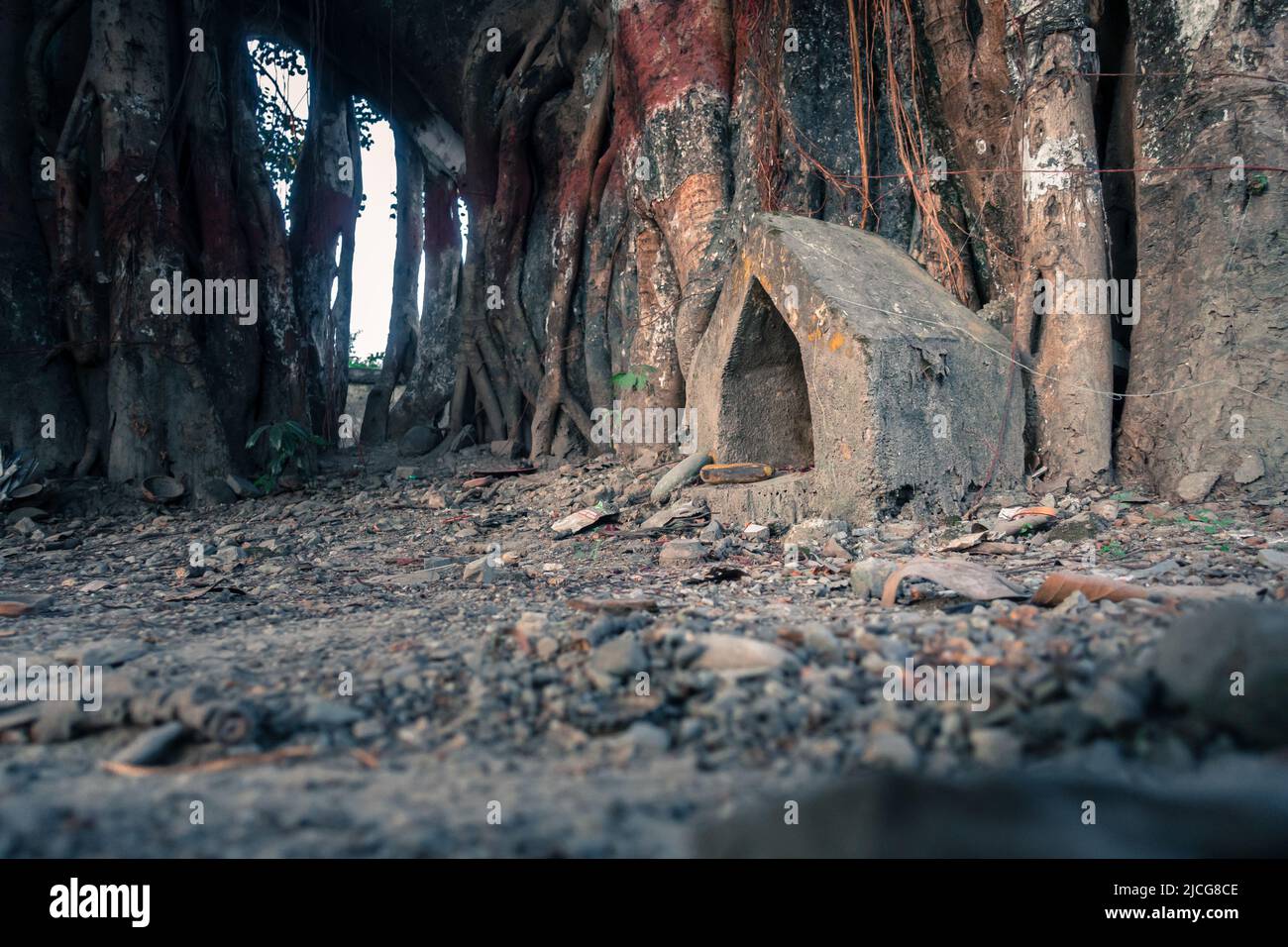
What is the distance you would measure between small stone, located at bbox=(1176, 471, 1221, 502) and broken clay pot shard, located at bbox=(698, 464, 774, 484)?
1918mm

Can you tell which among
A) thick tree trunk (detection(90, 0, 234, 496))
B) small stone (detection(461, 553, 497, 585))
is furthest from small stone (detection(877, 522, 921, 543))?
thick tree trunk (detection(90, 0, 234, 496))

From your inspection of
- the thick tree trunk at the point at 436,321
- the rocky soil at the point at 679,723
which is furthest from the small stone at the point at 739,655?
the thick tree trunk at the point at 436,321

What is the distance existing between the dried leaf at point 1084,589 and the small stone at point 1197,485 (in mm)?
1718

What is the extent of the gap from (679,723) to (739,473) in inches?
116

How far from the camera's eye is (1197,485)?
400cm

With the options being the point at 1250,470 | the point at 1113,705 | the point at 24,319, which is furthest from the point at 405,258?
the point at 1113,705

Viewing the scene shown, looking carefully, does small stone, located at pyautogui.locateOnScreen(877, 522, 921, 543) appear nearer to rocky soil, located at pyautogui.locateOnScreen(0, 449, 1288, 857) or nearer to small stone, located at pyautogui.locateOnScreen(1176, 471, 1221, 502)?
rocky soil, located at pyautogui.locateOnScreen(0, 449, 1288, 857)

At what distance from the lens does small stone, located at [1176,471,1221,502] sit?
3975mm

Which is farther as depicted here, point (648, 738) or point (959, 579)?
point (959, 579)

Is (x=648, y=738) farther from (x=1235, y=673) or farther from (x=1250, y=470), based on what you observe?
(x=1250, y=470)

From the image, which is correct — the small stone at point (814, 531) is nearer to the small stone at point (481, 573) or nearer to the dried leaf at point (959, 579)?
the dried leaf at point (959, 579)

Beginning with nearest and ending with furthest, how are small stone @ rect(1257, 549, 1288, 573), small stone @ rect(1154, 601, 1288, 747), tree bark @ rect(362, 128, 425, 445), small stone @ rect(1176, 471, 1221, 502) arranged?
small stone @ rect(1154, 601, 1288, 747), small stone @ rect(1257, 549, 1288, 573), small stone @ rect(1176, 471, 1221, 502), tree bark @ rect(362, 128, 425, 445)

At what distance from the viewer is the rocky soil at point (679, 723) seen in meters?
1.31

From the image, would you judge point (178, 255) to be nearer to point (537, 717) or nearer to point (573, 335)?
point (573, 335)
